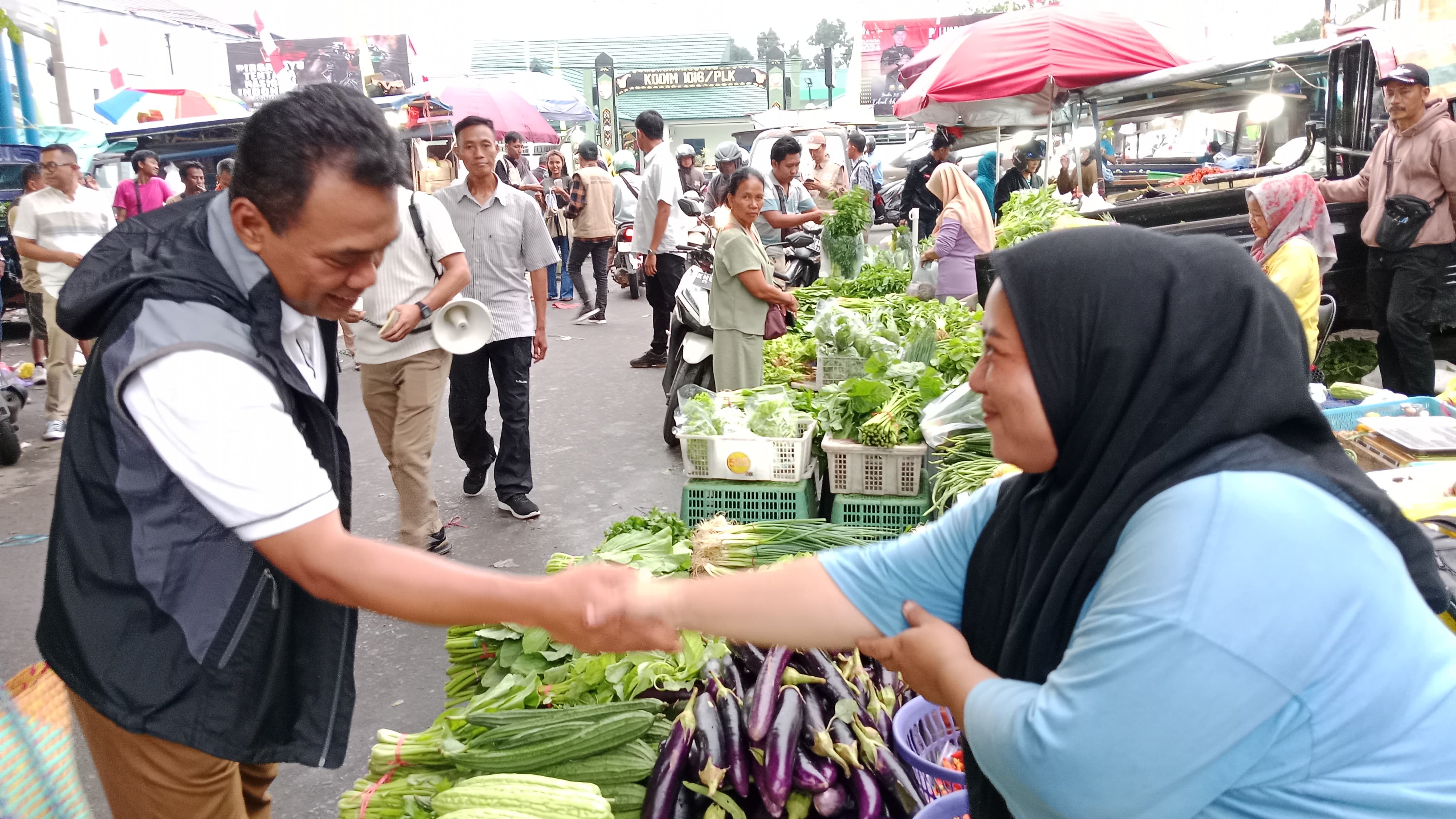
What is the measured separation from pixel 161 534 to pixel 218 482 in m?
0.20

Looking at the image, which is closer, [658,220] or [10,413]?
[10,413]

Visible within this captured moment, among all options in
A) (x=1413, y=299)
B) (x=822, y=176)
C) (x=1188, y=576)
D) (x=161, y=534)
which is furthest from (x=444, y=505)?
(x=822, y=176)

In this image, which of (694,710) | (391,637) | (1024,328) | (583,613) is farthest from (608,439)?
(1024,328)

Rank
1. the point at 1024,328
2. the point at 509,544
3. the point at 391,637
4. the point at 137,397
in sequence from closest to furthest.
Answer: the point at 1024,328
the point at 137,397
the point at 391,637
the point at 509,544

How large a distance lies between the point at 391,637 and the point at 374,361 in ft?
4.62

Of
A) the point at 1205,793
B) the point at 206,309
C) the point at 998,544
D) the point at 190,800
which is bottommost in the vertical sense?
the point at 190,800

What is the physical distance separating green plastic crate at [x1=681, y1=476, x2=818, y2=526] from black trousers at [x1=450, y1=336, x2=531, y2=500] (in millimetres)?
1493

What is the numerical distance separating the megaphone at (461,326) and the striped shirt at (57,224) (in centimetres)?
481

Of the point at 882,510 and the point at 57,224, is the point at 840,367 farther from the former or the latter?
the point at 57,224

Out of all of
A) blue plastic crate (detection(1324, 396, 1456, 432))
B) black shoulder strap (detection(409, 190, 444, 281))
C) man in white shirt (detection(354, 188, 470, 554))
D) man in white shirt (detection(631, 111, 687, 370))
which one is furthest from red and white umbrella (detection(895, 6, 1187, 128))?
black shoulder strap (detection(409, 190, 444, 281))

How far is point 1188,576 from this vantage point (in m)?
1.18

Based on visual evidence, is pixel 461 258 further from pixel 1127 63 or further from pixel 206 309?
pixel 1127 63

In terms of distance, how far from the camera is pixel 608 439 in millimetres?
7570

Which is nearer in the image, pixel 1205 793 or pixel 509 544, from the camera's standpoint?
pixel 1205 793
